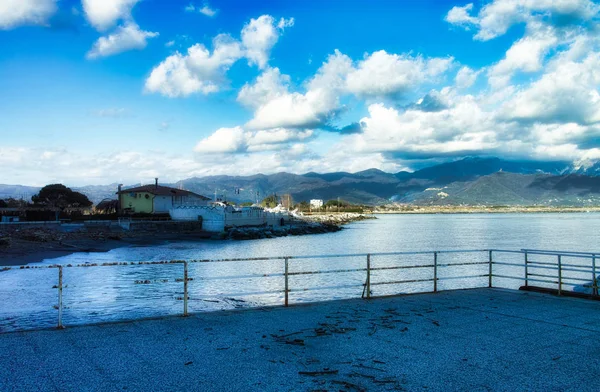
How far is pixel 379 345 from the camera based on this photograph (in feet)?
23.0

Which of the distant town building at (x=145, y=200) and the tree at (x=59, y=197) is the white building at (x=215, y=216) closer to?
the distant town building at (x=145, y=200)

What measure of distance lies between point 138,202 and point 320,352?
232 feet

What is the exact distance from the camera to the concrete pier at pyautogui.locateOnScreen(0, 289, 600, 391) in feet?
17.6

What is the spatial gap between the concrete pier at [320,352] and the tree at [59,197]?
74.4 m

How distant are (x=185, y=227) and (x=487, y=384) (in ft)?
202

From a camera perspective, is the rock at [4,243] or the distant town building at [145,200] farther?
the distant town building at [145,200]

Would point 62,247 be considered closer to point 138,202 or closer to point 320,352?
point 138,202

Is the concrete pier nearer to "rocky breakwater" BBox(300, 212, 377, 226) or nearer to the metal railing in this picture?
the metal railing

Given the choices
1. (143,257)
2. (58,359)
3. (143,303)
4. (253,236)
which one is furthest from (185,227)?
(58,359)

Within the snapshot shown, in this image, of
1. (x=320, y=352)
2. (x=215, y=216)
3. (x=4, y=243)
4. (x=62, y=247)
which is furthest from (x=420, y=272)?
(x=215, y=216)

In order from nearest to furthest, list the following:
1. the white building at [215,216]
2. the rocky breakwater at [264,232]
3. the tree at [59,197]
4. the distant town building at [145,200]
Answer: the rocky breakwater at [264,232]
the white building at [215,216]
the distant town building at [145,200]
the tree at [59,197]

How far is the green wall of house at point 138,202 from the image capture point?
236 ft

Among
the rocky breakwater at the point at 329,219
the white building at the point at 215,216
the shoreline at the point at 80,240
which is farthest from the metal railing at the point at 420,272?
the rocky breakwater at the point at 329,219

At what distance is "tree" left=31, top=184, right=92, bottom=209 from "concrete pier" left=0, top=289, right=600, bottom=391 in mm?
74422
